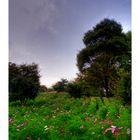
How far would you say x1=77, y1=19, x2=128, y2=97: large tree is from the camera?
562 cm

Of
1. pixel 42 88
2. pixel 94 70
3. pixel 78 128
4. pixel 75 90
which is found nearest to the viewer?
pixel 78 128

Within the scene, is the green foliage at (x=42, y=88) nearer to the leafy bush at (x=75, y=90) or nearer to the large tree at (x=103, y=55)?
the leafy bush at (x=75, y=90)

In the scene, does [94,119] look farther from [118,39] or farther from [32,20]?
[118,39]

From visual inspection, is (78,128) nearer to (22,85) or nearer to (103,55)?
(22,85)

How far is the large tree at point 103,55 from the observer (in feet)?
18.4

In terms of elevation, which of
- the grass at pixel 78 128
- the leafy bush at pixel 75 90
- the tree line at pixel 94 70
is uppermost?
the tree line at pixel 94 70

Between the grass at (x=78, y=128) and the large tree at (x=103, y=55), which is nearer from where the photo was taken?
the grass at (x=78, y=128)

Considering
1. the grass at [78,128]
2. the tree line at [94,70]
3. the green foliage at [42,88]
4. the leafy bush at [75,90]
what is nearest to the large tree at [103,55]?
the tree line at [94,70]

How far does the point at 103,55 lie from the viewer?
5898 millimetres

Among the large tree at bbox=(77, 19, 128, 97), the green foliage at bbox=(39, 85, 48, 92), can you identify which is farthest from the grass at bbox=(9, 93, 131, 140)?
the large tree at bbox=(77, 19, 128, 97)

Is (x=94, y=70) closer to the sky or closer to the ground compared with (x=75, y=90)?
closer to the sky

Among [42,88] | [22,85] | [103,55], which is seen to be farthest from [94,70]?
[22,85]
